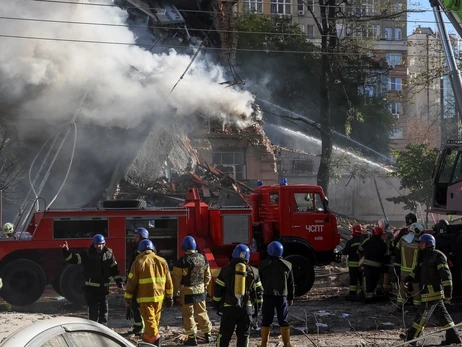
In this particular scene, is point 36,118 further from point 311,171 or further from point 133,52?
point 311,171

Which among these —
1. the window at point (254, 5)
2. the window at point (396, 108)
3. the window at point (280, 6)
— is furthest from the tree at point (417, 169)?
the window at point (396, 108)

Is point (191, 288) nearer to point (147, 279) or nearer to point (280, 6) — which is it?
point (147, 279)

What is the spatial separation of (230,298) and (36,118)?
1393 cm

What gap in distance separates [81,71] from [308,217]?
8.89 m

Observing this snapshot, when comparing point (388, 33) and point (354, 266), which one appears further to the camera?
point (388, 33)

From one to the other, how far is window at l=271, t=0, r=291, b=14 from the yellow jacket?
41.2 metres

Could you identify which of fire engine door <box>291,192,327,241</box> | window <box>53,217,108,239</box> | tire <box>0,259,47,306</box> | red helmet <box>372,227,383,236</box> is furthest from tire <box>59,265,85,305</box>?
red helmet <box>372,227,383,236</box>

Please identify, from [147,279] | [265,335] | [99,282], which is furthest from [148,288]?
[99,282]

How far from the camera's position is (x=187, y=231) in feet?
45.7

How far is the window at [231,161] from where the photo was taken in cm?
2841

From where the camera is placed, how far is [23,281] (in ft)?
42.4

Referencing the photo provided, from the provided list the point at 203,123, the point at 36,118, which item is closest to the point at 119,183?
the point at 36,118

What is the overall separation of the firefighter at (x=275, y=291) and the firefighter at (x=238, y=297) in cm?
39

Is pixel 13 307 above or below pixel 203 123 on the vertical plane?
below
